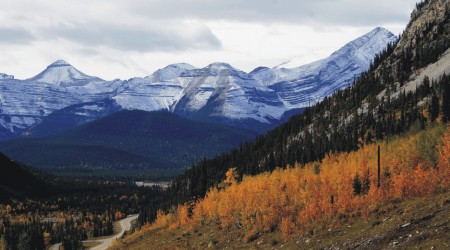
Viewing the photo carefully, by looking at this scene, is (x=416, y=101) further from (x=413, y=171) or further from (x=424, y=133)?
(x=413, y=171)

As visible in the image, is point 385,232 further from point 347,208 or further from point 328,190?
point 328,190

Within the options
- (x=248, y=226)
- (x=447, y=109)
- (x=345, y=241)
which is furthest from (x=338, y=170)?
(x=345, y=241)

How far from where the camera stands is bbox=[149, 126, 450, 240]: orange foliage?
95.2m

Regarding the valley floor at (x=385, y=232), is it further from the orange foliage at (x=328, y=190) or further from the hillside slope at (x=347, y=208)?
the orange foliage at (x=328, y=190)

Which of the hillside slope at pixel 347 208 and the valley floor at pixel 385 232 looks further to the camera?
the hillside slope at pixel 347 208

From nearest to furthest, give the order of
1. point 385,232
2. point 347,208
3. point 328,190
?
point 385,232 < point 347,208 < point 328,190

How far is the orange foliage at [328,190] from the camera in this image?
95188 mm

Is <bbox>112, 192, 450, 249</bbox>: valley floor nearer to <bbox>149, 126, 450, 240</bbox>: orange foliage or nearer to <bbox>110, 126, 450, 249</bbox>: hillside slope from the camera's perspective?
<bbox>110, 126, 450, 249</bbox>: hillside slope

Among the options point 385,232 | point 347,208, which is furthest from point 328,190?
point 385,232

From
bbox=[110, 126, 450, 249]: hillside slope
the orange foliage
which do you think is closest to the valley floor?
bbox=[110, 126, 450, 249]: hillside slope

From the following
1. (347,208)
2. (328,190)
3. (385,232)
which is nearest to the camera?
(385,232)

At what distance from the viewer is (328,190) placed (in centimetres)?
12569

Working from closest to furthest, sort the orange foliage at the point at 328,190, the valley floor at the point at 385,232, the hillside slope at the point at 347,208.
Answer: the valley floor at the point at 385,232
the hillside slope at the point at 347,208
the orange foliage at the point at 328,190

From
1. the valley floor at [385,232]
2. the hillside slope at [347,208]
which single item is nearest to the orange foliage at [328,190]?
the hillside slope at [347,208]
